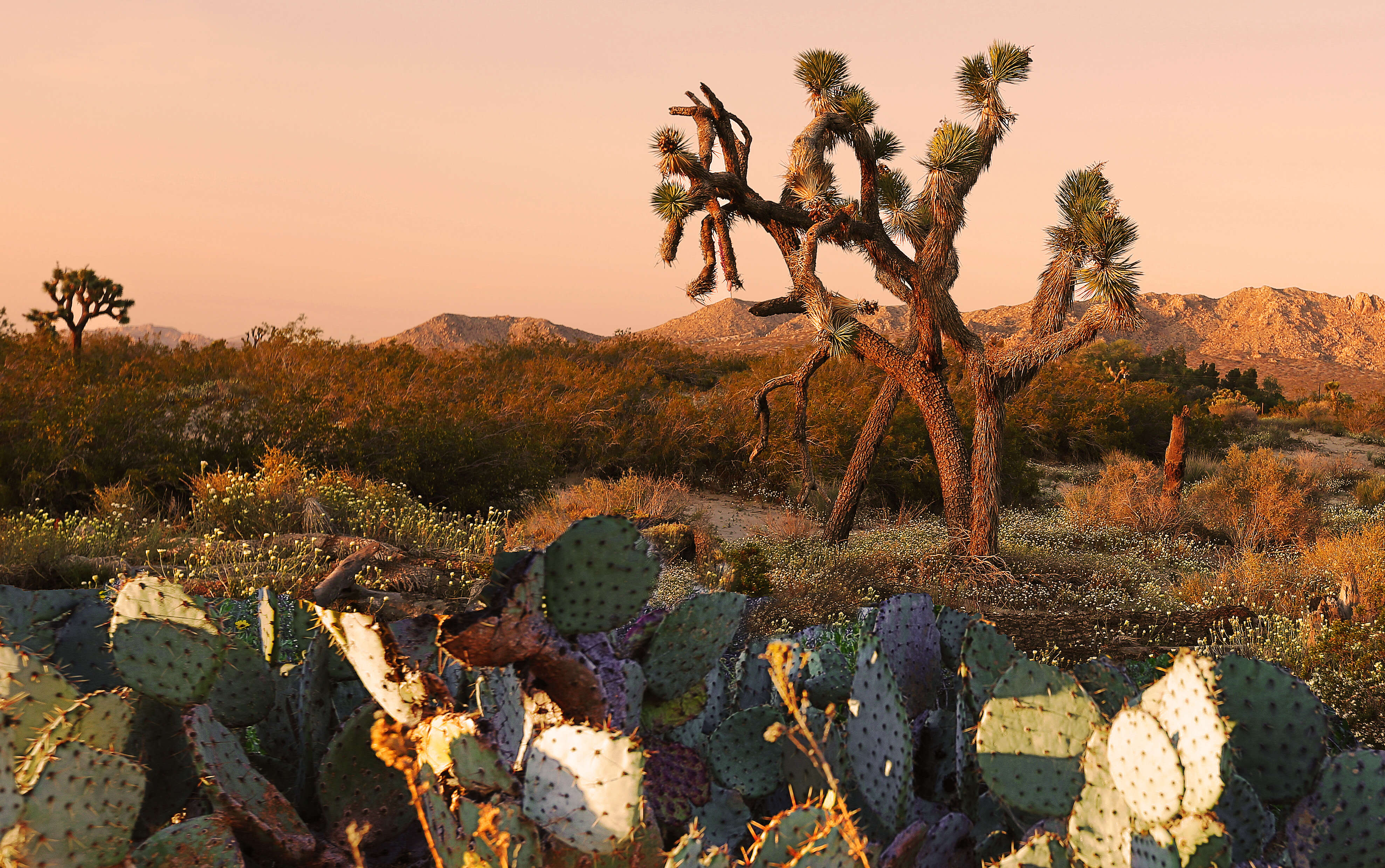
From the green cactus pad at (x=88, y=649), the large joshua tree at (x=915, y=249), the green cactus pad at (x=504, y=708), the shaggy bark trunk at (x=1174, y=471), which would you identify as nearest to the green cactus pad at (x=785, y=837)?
the green cactus pad at (x=504, y=708)

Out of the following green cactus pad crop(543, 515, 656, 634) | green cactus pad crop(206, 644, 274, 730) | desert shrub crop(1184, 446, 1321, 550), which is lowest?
desert shrub crop(1184, 446, 1321, 550)

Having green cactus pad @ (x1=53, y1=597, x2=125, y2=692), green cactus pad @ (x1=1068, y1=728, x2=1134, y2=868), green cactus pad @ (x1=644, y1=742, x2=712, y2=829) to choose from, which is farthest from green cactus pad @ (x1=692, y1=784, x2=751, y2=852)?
green cactus pad @ (x1=53, y1=597, x2=125, y2=692)

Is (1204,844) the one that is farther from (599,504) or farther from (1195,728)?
(599,504)

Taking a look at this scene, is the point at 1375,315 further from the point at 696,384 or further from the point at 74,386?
the point at 74,386

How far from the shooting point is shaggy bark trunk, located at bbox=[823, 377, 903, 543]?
37.7ft

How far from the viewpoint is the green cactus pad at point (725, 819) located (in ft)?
4.90

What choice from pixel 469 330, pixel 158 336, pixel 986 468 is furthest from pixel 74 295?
pixel 469 330

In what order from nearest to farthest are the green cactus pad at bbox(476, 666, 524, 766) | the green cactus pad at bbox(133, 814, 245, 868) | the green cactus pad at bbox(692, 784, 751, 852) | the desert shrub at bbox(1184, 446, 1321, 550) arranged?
the green cactus pad at bbox(133, 814, 245, 868), the green cactus pad at bbox(476, 666, 524, 766), the green cactus pad at bbox(692, 784, 751, 852), the desert shrub at bbox(1184, 446, 1321, 550)

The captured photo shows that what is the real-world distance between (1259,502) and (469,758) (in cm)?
1481

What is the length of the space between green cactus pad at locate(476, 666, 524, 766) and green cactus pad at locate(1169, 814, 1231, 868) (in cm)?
94

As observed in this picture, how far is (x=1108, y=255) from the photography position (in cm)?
886

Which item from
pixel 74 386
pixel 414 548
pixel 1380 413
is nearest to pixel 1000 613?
pixel 414 548

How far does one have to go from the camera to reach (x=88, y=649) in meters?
1.76

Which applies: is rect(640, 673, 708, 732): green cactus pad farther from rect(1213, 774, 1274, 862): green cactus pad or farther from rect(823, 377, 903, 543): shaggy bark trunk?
rect(823, 377, 903, 543): shaggy bark trunk
